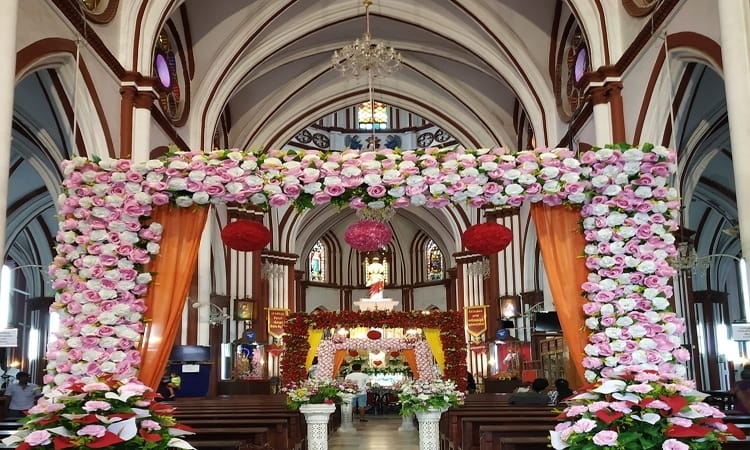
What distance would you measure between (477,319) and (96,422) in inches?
925

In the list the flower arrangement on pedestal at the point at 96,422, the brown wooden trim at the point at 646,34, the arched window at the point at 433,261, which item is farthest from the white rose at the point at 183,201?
the arched window at the point at 433,261

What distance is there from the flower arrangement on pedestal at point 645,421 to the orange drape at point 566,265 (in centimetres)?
100

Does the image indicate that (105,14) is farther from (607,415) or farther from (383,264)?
(383,264)

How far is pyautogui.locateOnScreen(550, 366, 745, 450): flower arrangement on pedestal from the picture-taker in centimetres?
556

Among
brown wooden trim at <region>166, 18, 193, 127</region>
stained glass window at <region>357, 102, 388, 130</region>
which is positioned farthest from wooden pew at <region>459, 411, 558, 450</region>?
stained glass window at <region>357, 102, 388, 130</region>

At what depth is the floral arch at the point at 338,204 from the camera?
6746mm

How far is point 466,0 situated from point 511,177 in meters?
12.6

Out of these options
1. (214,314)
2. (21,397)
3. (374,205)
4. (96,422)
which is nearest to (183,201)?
(374,205)

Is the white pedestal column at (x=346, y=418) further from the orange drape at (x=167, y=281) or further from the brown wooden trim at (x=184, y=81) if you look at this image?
the orange drape at (x=167, y=281)

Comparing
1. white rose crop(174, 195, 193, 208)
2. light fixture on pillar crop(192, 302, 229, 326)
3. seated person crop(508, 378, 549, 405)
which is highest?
white rose crop(174, 195, 193, 208)

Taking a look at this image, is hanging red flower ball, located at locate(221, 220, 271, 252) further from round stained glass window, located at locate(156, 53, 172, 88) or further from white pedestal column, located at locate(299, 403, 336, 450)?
round stained glass window, located at locate(156, 53, 172, 88)

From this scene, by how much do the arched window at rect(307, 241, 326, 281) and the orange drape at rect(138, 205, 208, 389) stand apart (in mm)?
33436

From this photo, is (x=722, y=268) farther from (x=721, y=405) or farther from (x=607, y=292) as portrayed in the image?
(x=607, y=292)

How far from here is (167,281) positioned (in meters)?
7.27
